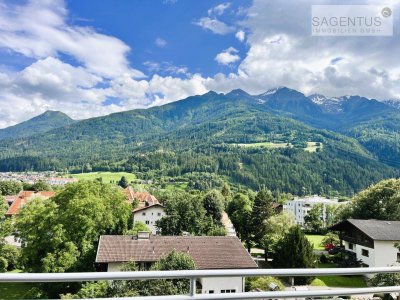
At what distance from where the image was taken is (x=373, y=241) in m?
32.6

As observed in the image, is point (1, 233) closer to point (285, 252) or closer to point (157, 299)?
point (285, 252)

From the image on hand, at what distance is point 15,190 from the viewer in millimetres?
98812

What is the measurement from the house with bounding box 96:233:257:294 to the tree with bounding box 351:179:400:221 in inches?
1025

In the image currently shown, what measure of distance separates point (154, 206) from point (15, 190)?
60.8 metres

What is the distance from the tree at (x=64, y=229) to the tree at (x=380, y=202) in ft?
112

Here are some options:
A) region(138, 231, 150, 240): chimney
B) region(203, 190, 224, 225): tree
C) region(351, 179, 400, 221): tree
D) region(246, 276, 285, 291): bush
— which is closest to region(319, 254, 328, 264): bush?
region(351, 179, 400, 221): tree

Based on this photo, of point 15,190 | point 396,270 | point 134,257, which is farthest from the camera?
point 15,190

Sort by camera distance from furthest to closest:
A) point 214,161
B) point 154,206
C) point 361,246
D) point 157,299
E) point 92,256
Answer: point 214,161
point 154,206
point 361,246
point 92,256
point 157,299

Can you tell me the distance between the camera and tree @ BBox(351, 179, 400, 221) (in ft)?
146

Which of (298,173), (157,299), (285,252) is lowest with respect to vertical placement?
(285,252)

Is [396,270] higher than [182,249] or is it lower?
higher

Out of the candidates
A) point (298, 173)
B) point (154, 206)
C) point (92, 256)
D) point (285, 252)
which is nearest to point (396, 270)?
point (92, 256)

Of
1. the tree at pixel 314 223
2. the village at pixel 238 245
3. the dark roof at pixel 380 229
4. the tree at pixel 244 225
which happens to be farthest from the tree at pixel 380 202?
the tree at pixel 314 223

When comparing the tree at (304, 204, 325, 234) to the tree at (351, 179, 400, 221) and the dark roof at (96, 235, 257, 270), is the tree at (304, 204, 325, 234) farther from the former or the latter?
the dark roof at (96, 235, 257, 270)
